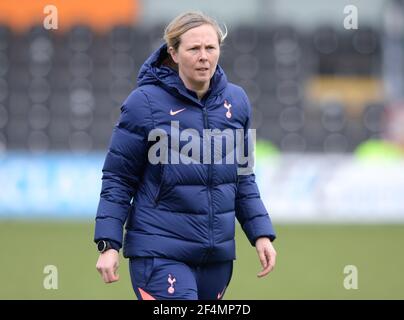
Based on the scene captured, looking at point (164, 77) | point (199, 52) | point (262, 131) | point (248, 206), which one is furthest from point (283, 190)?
point (199, 52)

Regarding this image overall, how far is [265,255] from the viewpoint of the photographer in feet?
16.2

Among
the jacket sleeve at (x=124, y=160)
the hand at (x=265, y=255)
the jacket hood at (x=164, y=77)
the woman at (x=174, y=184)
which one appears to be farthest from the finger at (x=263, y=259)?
the jacket hood at (x=164, y=77)

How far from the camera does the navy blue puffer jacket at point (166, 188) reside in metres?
4.72

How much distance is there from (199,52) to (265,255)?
3.37 feet

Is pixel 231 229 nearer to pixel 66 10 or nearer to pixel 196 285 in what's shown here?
pixel 196 285

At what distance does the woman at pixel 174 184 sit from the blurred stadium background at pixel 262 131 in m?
3.82

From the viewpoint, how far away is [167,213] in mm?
4738

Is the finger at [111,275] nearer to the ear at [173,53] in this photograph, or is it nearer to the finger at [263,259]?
the finger at [263,259]

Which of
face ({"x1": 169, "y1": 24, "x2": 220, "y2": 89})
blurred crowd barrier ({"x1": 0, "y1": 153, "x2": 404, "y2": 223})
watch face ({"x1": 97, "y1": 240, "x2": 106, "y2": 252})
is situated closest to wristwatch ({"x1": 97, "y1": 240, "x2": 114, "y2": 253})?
watch face ({"x1": 97, "y1": 240, "x2": 106, "y2": 252})

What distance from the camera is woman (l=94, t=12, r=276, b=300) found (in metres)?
4.71

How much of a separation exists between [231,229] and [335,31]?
16884 millimetres

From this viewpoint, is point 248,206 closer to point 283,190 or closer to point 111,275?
point 111,275

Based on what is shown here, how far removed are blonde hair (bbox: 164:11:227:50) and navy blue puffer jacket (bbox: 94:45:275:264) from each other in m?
0.16

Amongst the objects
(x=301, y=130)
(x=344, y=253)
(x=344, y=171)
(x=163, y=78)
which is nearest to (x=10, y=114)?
(x=301, y=130)
